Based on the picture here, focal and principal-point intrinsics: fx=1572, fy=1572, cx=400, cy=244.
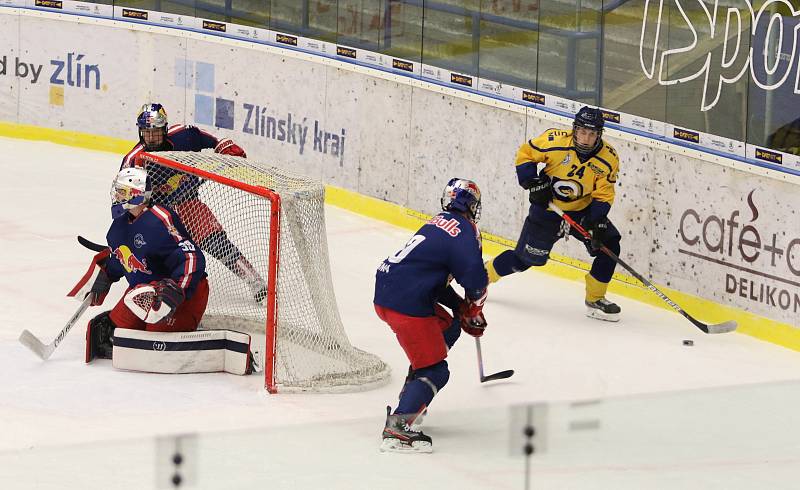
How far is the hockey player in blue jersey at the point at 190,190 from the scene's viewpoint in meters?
7.27

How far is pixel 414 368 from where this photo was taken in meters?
5.95

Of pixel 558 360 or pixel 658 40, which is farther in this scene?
pixel 658 40

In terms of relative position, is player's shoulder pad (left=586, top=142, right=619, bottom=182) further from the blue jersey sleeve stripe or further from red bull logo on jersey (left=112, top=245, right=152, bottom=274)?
red bull logo on jersey (left=112, top=245, right=152, bottom=274)

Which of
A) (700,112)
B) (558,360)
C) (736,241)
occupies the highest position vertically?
(700,112)

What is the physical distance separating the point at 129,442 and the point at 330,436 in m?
0.53

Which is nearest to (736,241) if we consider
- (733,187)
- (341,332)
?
(733,187)

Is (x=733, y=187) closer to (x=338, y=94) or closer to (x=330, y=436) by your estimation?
(x=338, y=94)

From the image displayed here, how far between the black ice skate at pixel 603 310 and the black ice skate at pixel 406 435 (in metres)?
2.56

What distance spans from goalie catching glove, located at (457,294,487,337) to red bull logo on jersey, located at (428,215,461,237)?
31 centimetres

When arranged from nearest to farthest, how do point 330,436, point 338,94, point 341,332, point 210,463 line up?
point 210,463 → point 330,436 → point 341,332 → point 338,94

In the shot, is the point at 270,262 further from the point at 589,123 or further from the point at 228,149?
the point at 589,123

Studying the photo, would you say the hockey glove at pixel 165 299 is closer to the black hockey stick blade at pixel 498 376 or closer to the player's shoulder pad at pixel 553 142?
the black hockey stick blade at pixel 498 376

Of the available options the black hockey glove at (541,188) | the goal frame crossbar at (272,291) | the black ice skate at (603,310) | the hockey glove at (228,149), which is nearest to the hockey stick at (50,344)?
the goal frame crossbar at (272,291)

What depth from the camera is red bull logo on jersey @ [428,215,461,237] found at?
231 inches
